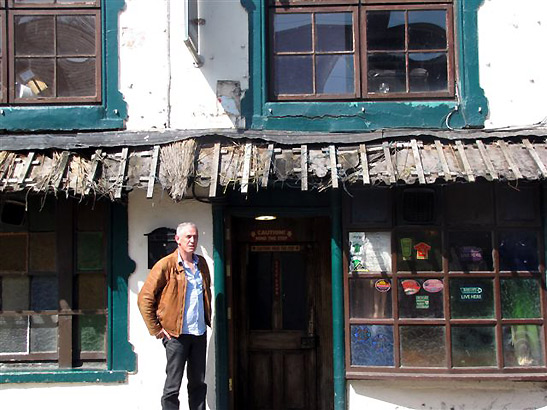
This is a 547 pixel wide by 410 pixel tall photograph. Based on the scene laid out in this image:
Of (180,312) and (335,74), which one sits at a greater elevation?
(335,74)

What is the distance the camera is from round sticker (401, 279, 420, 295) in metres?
6.25

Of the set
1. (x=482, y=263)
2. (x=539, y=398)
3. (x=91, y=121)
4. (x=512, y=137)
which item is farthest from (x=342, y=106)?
(x=539, y=398)

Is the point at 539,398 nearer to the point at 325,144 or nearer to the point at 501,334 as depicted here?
the point at 501,334

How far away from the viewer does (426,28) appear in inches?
264

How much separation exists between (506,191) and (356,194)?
1516 mm

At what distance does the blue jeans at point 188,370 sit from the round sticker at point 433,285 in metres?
2.26

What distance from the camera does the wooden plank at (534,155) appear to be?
566 cm

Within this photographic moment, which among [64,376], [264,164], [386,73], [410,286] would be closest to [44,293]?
[64,376]

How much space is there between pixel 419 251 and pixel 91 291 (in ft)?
11.3

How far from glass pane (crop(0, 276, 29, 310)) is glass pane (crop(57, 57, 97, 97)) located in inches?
79.8

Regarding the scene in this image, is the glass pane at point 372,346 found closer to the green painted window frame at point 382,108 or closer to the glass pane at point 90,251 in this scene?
the green painted window frame at point 382,108

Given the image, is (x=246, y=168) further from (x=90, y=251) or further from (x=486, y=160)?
(x=486, y=160)

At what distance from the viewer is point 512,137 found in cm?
612

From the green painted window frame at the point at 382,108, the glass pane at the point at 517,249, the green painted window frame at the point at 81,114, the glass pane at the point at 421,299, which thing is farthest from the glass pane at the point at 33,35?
the glass pane at the point at 517,249
